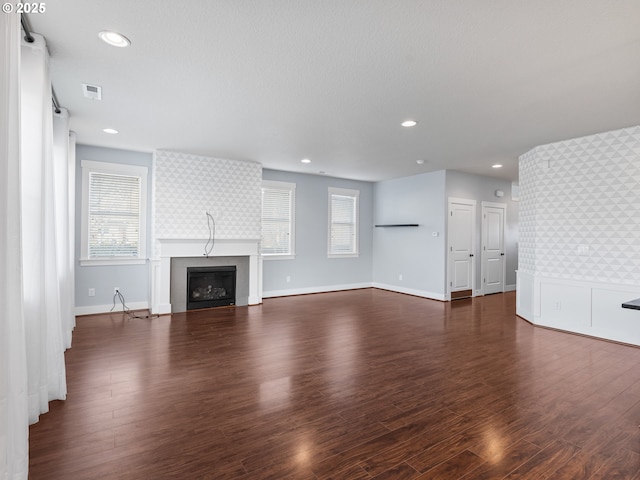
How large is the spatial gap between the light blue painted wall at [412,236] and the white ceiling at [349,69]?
246cm

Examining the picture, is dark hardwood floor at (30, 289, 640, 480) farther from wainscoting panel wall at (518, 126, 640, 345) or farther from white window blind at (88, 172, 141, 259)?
white window blind at (88, 172, 141, 259)

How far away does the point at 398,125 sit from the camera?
4297mm

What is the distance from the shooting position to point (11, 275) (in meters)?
1.55

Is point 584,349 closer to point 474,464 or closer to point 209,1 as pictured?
point 474,464

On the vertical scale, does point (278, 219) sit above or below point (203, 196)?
below

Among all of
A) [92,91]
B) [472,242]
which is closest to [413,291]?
[472,242]

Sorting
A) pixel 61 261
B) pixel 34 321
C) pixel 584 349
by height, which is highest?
pixel 61 261

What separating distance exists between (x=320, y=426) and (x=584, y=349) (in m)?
3.52

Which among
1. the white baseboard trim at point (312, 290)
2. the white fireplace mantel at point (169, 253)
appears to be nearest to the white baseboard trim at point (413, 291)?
the white baseboard trim at point (312, 290)

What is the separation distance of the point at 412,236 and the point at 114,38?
6.46 m

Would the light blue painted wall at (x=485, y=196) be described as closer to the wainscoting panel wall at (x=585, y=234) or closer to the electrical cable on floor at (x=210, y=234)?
the wainscoting panel wall at (x=585, y=234)

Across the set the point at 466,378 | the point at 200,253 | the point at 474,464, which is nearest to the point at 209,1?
the point at 474,464

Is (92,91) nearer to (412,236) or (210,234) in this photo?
(210,234)

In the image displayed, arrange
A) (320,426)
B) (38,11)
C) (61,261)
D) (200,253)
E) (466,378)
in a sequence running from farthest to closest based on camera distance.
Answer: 1. (200,253)
2. (61,261)
3. (466,378)
4. (320,426)
5. (38,11)
